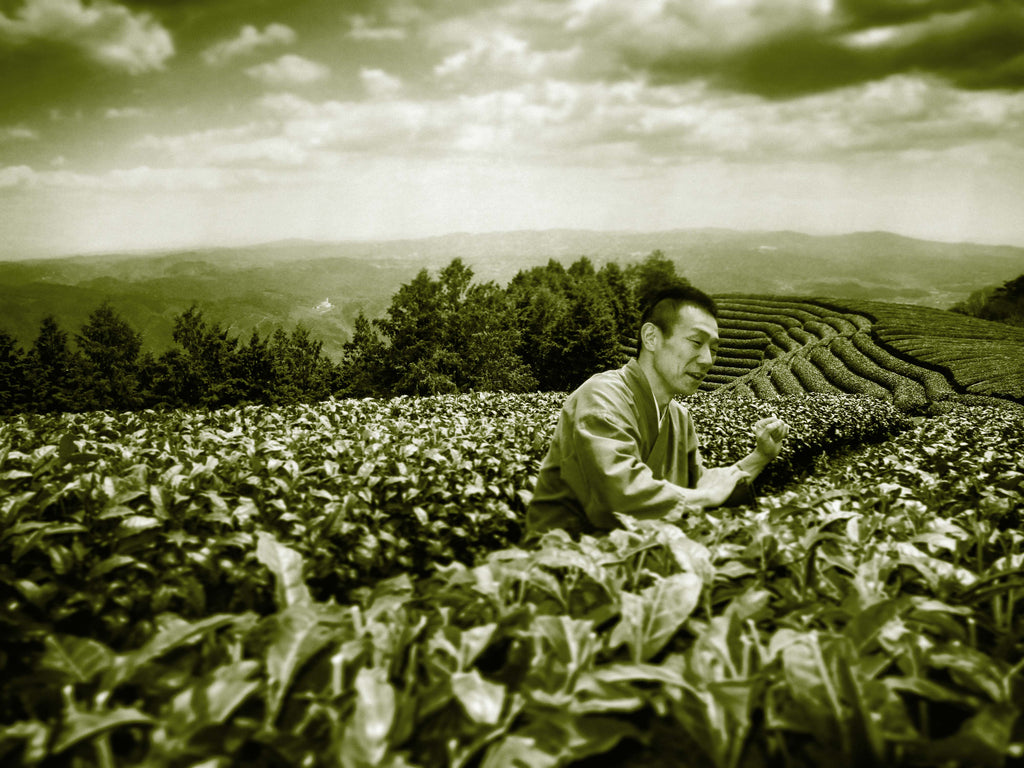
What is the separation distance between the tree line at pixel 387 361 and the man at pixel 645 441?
32.4 meters

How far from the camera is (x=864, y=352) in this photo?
38.3 metres

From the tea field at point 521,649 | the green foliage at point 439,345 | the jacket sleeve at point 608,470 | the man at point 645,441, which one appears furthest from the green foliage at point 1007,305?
the tea field at point 521,649

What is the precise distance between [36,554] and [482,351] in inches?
1654

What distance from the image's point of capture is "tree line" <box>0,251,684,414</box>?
121ft

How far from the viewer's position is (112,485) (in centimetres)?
263

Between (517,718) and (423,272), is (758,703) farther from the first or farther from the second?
(423,272)

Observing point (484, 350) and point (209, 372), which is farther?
point (484, 350)

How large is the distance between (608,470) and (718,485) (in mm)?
602

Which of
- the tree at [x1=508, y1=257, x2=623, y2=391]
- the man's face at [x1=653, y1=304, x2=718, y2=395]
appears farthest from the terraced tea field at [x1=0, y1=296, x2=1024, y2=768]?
the tree at [x1=508, y1=257, x2=623, y2=391]

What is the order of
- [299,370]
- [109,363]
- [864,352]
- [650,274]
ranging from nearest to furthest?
1. [864,352]
2. [299,370]
3. [109,363]
4. [650,274]

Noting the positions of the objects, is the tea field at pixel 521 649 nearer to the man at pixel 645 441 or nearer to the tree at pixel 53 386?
the man at pixel 645 441

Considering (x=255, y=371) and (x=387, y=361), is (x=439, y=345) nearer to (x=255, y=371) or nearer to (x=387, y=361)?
(x=387, y=361)

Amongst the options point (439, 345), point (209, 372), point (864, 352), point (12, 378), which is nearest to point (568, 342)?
point (439, 345)

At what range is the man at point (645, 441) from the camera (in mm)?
2510
